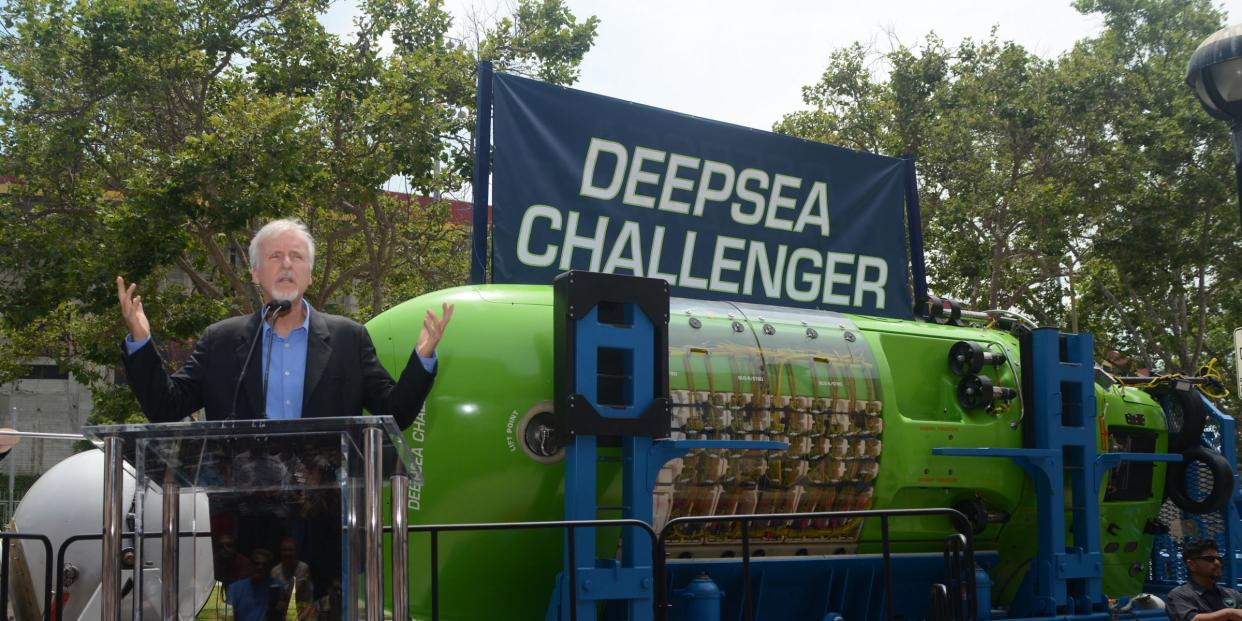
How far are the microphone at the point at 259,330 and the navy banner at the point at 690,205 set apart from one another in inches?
120

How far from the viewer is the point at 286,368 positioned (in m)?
4.45

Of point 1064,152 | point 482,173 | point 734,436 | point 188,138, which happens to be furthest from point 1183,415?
point 1064,152

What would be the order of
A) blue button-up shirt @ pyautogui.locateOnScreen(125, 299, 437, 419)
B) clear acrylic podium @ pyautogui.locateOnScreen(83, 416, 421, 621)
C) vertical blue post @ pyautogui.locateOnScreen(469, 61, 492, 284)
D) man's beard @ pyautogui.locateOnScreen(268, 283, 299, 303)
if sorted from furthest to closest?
vertical blue post @ pyautogui.locateOnScreen(469, 61, 492, 284), blue button-up shirt @ pyautogui.locateOnScreen(125, 299, 437, 419), man's beard @ pyautogui.locateOnScreen(268, 283, 299, 303), clear acrylic podium @ pyautogui.locateOnScreen(83, 416, 421, 621)

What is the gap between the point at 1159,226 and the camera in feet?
70.8

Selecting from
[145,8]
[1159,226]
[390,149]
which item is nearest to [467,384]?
[390,149]

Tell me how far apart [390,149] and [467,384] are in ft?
40.1

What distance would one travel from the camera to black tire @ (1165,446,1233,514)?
8922mm

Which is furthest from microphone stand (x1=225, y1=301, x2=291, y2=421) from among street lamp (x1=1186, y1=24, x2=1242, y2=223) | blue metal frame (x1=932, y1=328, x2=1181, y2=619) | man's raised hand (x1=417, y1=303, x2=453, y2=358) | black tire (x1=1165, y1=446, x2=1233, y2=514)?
black tire (x1=1165, y1=446, x2=1233, y2=514)

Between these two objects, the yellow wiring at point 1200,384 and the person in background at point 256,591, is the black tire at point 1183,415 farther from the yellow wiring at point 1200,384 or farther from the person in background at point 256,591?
the person in background at point 256,591

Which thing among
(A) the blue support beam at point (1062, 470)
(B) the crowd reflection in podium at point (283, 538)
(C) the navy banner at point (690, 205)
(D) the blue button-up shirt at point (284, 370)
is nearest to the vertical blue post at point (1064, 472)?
(A) the blue support beam at point (1062, 470)

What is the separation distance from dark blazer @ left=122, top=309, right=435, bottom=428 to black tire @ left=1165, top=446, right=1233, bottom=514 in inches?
274

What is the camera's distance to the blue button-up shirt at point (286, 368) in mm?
4410

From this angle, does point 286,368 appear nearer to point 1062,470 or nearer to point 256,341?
point 256,341

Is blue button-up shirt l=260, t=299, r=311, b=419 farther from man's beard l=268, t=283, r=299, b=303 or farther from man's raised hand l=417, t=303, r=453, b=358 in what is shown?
man's raised hand l=417, t=303, r=453, b=358
